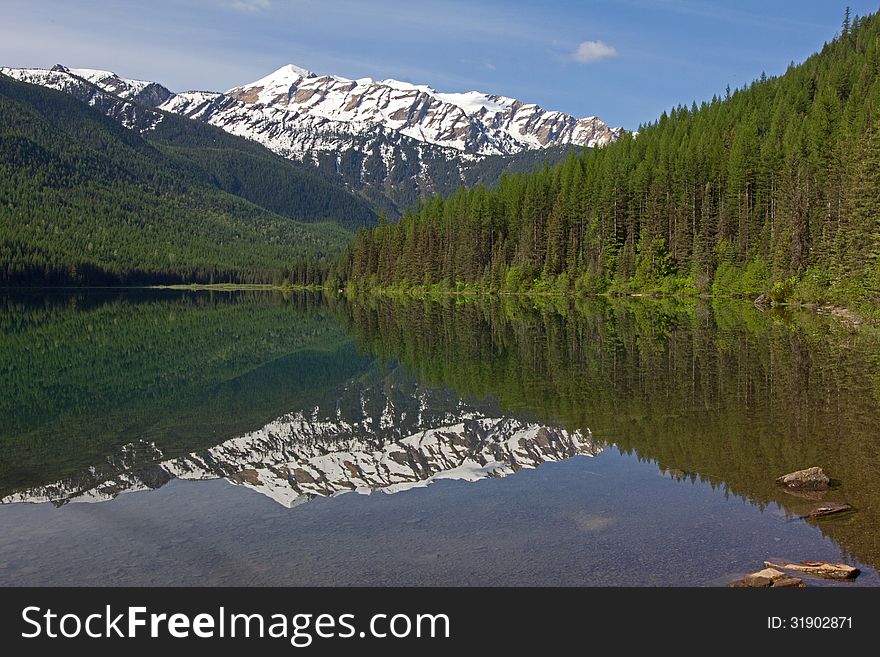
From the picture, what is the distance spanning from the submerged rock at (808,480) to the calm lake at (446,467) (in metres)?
0.24

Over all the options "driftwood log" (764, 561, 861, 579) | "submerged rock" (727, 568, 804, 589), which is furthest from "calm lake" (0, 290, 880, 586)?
"submerged rock" (727, 568, 804, 589)

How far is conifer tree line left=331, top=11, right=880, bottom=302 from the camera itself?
80.8 meters

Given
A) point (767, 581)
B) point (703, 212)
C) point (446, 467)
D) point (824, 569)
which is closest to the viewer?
point (767, 581)

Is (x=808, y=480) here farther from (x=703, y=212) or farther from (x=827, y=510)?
(x=703, y=212)

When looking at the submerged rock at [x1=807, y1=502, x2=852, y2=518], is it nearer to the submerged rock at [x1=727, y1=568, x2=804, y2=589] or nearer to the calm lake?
the calm lake

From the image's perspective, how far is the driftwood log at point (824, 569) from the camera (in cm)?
1078

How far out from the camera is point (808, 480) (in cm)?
1513

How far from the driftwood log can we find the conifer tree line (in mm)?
55486

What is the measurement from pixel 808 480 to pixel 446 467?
8.17 m

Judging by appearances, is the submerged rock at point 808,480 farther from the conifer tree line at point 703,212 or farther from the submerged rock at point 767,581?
the conifer tree line at point 703,212

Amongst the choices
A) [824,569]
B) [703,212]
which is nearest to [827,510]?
[824,569]

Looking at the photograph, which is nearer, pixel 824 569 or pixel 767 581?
pixel 767 581
